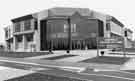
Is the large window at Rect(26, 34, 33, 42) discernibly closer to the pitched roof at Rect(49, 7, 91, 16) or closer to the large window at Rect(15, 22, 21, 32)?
the large window at Rect(15, 22, 21, 32)

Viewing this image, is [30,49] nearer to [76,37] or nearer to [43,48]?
[43,48]

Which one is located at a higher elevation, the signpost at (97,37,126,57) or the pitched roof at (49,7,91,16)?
the pitched roof at (49,7,91,16)

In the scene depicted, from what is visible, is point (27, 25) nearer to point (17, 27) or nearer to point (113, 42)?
point (17, 27)

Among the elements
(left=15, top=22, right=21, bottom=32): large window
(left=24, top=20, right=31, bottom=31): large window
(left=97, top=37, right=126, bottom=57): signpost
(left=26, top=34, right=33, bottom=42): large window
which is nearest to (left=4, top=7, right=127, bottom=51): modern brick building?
(left=24, top=20, right=31, bottom=31): large window

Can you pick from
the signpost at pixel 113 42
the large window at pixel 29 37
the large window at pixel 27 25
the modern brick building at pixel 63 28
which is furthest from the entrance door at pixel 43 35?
the signpost at pixel 113 42

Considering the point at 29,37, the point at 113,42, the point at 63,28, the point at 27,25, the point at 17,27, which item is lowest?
the point at 113,42

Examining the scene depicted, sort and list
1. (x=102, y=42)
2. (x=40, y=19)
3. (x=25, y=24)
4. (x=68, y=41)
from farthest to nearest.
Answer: (x=25, y=24) → (x=40, y=19) → (x=68, y=41) → (x=102, y=42)

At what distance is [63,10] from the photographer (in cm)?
4678

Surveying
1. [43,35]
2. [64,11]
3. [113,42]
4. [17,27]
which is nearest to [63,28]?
[64,11]

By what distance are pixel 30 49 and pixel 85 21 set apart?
2303cm

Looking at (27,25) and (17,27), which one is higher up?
(27,25)

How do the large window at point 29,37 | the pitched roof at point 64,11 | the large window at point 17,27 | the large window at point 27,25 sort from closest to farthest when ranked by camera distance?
the pitched roof at point 64,11
the large window at point 27,25
the large window at point 29,37
the large window at point 17,27

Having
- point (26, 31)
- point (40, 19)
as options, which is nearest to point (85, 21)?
point (40, 19)

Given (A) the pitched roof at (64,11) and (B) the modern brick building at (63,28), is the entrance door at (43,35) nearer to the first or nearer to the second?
(B) the modern brick building at (63,28)
